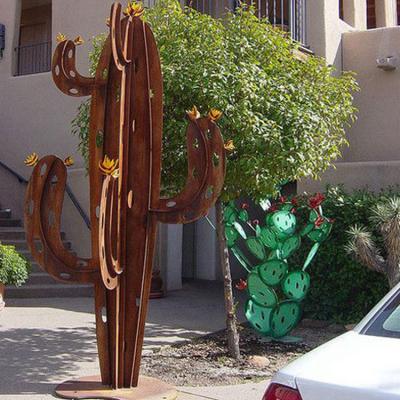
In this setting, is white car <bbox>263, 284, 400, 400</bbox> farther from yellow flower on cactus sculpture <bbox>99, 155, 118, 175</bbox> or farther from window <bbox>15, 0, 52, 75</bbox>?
window <bbox>15, 0, 52, 75</bbox>

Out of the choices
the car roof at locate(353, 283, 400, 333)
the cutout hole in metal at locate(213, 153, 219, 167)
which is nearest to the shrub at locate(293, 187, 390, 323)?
the cutout hole in metal at locate(213, 153, 219, 167)

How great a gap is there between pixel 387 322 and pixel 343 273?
5.51 meters

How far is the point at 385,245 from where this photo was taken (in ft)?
26.9

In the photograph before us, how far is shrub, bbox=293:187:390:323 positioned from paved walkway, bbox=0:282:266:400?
1.50 meters

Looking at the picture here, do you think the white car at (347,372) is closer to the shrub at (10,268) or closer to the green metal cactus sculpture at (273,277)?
the green metal cactus sculpture at (273,277)

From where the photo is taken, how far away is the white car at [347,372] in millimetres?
2746

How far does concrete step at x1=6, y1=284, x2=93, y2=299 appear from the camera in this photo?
10445 mm

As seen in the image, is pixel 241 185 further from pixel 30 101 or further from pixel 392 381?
pixel 30 101

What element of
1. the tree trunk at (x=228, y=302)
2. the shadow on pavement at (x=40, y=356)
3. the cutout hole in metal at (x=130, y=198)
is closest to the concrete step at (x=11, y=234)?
the shadow on pavement at (x=40, y=356)

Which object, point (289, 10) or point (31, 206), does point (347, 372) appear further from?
point (289, 10)

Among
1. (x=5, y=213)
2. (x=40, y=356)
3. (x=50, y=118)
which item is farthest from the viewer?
(x=50, y=118)

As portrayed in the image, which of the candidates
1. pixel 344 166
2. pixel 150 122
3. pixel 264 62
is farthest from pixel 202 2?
pixel 150 122

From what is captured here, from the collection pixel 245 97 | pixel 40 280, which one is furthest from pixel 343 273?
pixel 40 280

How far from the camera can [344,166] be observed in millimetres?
10562
